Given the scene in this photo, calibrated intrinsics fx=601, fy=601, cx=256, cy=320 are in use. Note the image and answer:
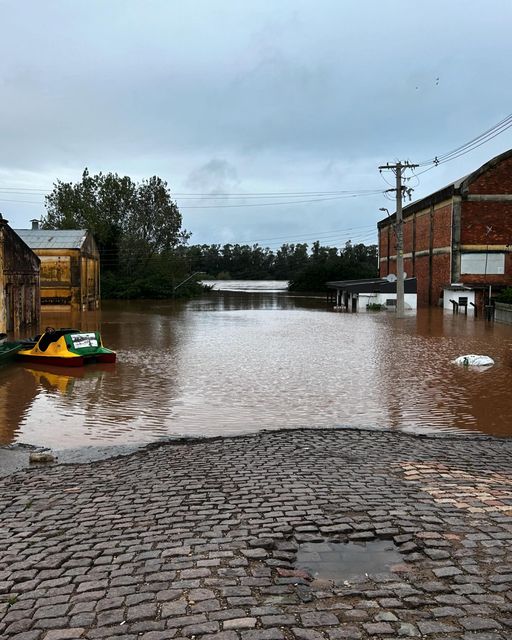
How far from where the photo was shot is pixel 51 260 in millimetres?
45781

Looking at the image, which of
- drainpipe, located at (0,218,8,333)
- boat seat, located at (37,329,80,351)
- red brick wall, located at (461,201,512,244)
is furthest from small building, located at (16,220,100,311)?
red brick wall, located at (461,201,512,244)

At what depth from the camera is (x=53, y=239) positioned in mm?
46656

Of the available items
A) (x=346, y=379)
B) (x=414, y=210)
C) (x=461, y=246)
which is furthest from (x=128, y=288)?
(x=346, y=379)

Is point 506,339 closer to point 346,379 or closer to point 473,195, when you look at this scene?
point 346,379

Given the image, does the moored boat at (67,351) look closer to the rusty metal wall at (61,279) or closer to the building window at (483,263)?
the rusty metal wall at (61,279)

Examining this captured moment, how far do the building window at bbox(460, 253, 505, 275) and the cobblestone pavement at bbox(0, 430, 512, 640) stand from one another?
3708 centimetres

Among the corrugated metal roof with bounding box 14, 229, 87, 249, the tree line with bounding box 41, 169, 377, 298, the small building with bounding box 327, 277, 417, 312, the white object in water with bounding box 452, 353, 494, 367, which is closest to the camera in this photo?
the white object in water with bounding box 452, 353, 494, 367

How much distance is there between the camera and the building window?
4266 centimetres

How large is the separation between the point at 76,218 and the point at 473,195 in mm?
49729

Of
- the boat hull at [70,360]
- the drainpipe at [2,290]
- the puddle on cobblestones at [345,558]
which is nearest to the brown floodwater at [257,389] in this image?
the boat hull at [70,360]

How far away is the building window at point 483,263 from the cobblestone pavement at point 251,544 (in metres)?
37.1

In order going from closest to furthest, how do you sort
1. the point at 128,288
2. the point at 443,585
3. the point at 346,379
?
the point at 443,585
the point at 346,379
the point at 128,288

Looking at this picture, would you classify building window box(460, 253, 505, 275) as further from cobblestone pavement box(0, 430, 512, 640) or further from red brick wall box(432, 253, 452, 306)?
cobblestone pavement box(0, 430, 512, 640)

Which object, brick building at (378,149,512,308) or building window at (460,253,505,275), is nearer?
brick building at (378,149,512,308)
